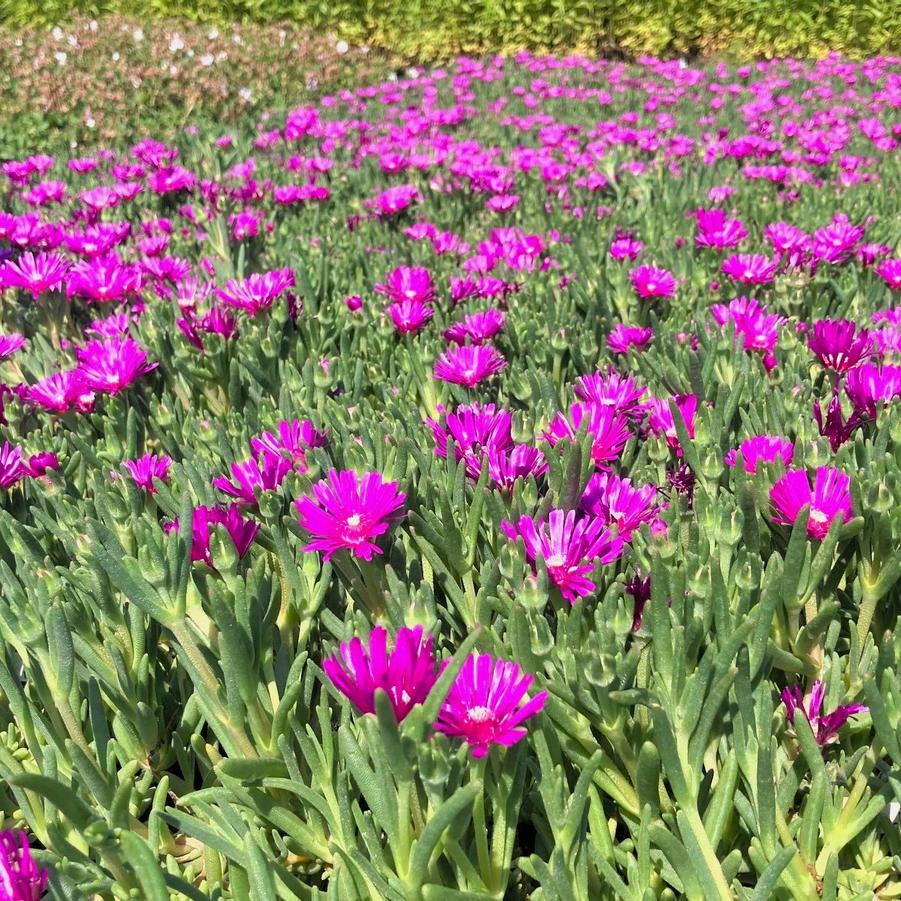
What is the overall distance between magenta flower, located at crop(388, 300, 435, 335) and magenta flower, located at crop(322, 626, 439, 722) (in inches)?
52.3

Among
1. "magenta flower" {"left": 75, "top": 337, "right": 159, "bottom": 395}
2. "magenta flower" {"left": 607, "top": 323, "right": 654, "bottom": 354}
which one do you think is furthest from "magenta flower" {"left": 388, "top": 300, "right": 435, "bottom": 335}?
"magenta flower" {"left": 75, "top": 337, "right": 159, "bottom": 395}

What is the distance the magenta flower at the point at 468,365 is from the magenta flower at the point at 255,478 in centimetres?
50

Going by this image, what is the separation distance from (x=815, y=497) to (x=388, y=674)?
649 millimetres

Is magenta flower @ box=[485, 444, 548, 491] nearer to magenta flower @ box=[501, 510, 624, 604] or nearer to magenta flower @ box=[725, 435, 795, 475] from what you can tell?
magenta flower @ box=[501, 510, 624, 604]

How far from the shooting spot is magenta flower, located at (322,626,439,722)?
777 millimetres

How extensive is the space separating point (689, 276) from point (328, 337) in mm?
1175

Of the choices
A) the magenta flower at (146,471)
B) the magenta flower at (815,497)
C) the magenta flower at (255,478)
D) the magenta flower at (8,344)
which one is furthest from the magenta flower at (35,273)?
the magenta flower at (815,497)

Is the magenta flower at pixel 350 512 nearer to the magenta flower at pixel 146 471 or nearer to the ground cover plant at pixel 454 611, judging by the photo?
the ground cover plant at pixel 454 611

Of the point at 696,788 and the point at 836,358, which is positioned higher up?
the point at 836,358

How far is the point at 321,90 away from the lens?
845cm

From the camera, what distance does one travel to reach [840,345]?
158 centimetres

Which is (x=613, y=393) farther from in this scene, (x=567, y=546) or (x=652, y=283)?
(x=652, y=283)

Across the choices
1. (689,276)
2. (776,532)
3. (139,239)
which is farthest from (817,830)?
(139,239)

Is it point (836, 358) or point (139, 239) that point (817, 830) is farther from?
point (139, 239)
